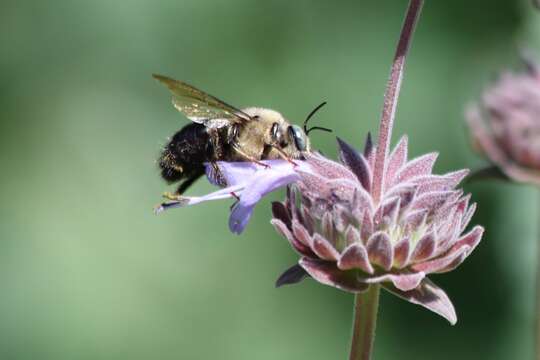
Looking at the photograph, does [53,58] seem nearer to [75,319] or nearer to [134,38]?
[134,38]

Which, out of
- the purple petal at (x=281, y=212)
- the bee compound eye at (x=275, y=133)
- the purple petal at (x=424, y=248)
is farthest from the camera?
the bee compound eye at (x=275, y=133)

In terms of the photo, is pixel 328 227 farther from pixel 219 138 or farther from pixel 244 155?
pixel 219 138

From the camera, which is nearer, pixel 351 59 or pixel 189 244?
pixel 189 244

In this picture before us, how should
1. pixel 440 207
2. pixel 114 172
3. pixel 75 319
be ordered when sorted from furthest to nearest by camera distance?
pixel 114 172, pixel 75 319, pixel 440 207

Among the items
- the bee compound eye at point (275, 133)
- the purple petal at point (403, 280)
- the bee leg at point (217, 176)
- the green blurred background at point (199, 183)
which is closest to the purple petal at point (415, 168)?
the purple petal at point (403, 280)

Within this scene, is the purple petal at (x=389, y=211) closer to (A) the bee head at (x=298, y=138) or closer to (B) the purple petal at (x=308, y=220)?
(B) the purple petal at (x=308, y=220)

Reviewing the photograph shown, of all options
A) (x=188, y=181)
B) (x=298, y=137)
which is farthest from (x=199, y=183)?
(x=298, y=137)

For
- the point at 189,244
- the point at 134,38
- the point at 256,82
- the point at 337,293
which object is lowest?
the point at 337,293

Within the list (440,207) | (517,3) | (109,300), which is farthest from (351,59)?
(440,207)
